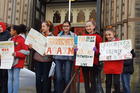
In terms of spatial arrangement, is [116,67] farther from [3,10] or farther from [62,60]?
[3,10]

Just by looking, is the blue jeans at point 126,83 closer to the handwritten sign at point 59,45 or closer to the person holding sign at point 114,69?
the person holding sign at point 114,69

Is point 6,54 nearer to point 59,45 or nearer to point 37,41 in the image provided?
point 37,41

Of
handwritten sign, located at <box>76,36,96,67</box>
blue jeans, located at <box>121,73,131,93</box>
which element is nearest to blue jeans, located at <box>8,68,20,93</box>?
handwritten sign, located at <box>76,36,96,67</box>

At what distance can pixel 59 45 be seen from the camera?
6117 millimetres

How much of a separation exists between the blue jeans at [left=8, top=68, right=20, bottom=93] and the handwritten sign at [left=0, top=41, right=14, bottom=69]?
0.44 feet

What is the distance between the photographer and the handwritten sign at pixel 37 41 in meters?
6.03

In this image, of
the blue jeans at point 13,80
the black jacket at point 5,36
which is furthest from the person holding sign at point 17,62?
the black jacket at point 5,36

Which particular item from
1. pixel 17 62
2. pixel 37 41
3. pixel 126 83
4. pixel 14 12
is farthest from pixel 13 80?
pixel 14 12

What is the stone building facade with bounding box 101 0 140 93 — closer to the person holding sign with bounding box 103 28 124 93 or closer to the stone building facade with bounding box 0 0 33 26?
the person holding sign with bounding box 103 28 124 93

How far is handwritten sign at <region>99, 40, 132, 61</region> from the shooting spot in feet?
18.7

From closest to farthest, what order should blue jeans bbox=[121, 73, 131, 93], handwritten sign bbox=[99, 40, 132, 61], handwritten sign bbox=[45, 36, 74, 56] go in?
1. handwritten sign bbox=[99, 40, 132, 61]
2. handwritten sign bbox=[45, 36, 74, 56]
3. blue jeans bbox=[121, 73, 131, 93]

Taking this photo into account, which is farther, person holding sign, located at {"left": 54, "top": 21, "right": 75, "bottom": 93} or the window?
the window

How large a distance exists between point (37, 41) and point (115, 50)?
1601mm

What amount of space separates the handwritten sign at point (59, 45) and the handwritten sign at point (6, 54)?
0.72 meters
